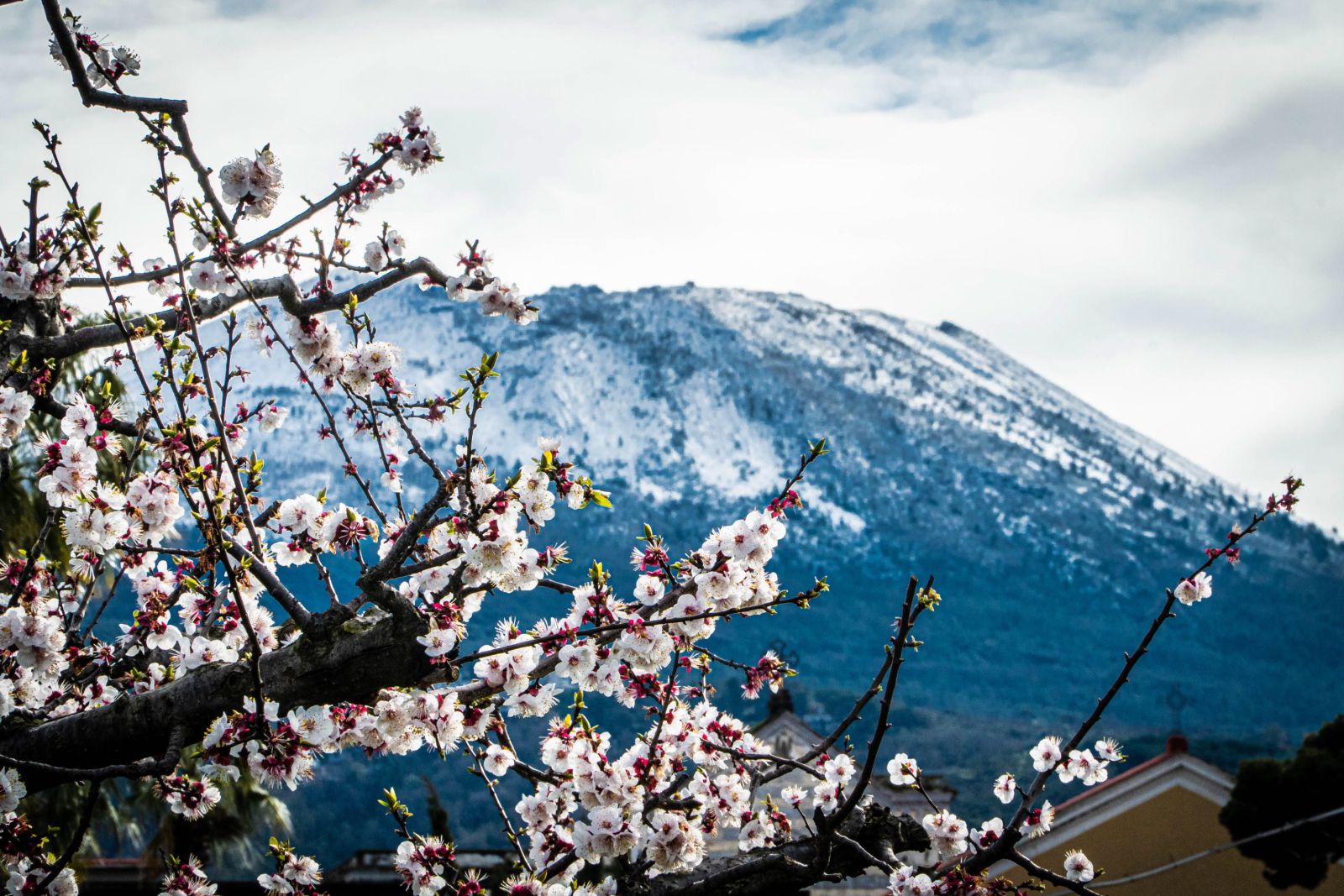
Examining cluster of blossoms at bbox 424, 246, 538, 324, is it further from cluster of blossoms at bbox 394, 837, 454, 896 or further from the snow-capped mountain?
the snow-capped mountain

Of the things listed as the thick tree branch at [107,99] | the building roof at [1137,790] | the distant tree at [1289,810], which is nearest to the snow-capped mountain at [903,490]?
the building roof at [1137,790]

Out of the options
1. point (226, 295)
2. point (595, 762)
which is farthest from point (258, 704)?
point (226, 295)

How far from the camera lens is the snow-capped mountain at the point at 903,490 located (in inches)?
Answer: 4471

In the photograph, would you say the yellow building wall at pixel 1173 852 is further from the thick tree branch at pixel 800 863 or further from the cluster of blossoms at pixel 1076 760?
the thick tree branch at pixel 800 863

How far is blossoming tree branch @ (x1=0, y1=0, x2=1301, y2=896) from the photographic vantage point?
2865 millimetres

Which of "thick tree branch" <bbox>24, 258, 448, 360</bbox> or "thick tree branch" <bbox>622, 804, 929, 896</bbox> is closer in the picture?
"thick tree branch" <bbox>622, 804, 929, 896</bbox>

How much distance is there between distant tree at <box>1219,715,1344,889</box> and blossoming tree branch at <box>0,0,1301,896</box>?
1076 cm

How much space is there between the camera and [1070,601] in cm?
12875

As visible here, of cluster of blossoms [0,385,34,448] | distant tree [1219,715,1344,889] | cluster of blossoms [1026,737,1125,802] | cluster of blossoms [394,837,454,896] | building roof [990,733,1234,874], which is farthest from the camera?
building roof [990,733,1234,874]

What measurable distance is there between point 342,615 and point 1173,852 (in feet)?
43.9

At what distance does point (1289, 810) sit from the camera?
12781 millimetres

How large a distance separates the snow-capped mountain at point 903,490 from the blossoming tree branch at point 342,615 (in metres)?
87.6

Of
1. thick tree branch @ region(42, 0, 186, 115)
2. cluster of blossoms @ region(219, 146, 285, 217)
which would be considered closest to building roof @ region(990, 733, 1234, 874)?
cluster of blossoms @ region(219, 146, 285, 217)

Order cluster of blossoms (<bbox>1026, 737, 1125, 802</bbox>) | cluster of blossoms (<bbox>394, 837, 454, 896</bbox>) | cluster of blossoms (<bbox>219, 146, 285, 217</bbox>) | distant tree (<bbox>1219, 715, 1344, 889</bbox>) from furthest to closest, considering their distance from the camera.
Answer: distant tree (<bbox>1219, 715, 1344, 889</bbox>)
cluster of blossoms (<bbox>1026, 737, 1125, 802</bbox>)
cluster of blossoms (<bbox>394, 837, 454, 896</bbox>)
cluster of blossoms (<bbox>219, 146, 285, 217</bbox>)
